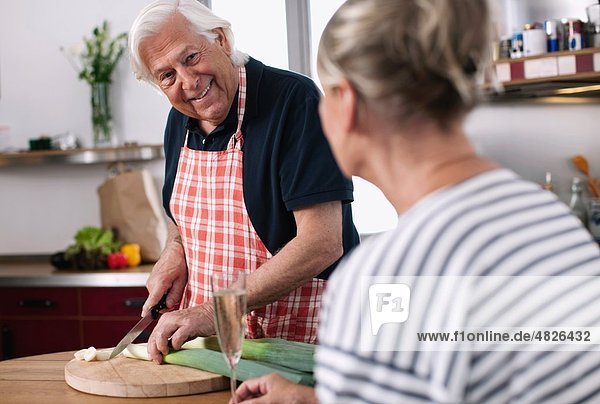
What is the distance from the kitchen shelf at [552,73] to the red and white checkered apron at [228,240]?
1495mm

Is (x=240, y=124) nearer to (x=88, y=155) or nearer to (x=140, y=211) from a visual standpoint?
(x=140, y=211)

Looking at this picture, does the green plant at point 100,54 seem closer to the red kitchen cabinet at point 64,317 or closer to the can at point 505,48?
the red kitchen cabinet at point 64,317

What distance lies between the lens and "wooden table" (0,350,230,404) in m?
1.47

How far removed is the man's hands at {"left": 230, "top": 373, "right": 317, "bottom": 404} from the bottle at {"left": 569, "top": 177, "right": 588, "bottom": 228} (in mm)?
2472

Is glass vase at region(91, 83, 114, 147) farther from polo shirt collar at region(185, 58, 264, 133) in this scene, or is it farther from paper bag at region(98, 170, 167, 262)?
polo shirt collar at region(185, 58, 264, 133)

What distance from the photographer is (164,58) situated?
1811 millimetres

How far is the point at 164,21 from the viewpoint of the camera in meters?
1.80

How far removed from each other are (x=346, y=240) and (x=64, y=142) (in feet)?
7.01

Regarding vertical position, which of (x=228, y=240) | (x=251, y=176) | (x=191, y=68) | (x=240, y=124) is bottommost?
(x=228, y=240)

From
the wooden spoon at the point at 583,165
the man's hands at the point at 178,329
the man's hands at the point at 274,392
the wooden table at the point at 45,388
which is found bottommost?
the wooden table at the point at 45,388

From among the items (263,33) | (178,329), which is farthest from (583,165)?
(178,329)

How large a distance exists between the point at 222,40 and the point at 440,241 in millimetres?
1177

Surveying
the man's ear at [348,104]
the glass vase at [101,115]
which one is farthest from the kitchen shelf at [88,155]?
the man's ear at [348,104]

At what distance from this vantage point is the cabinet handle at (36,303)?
337cm
